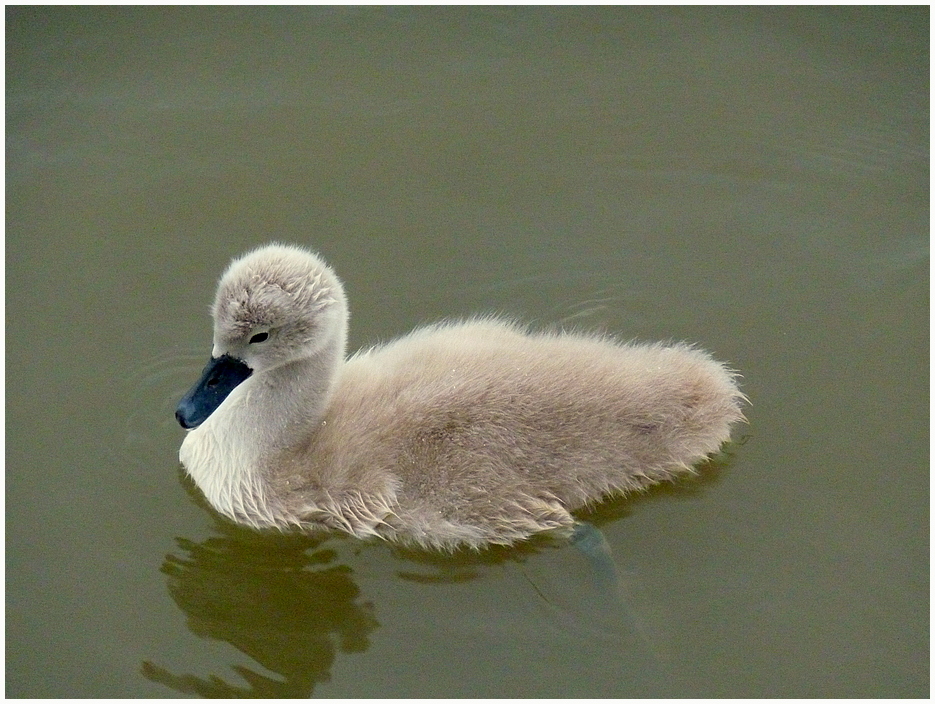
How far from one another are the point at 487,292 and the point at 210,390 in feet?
5.59

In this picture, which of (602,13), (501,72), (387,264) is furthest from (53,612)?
(602,13)

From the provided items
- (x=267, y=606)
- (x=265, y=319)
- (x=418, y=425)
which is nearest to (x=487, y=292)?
(x=418, y=425)

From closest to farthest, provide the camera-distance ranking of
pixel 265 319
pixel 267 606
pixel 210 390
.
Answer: pixel 265 319 → pixel 210 390 → pixel 267 606

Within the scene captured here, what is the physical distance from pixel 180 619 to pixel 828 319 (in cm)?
306

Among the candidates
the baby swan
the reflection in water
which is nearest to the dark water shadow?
the reflection in water

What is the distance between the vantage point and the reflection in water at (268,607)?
4.09 meters

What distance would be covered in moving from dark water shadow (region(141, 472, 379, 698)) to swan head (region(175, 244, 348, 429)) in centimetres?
61

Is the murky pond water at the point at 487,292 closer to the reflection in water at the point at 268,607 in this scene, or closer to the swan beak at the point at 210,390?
the reflection in water at the point at 268,607

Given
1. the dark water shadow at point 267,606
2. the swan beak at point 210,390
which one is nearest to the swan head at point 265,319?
the swan beak at point 210,390

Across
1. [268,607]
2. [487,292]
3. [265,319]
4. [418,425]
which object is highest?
[265,319]

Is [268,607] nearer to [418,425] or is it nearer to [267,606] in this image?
[267,606]

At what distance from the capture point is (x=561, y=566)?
14.4 ft

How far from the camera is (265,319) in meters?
4.09

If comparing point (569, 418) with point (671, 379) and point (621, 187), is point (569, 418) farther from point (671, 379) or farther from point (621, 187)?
point (621, 187)
